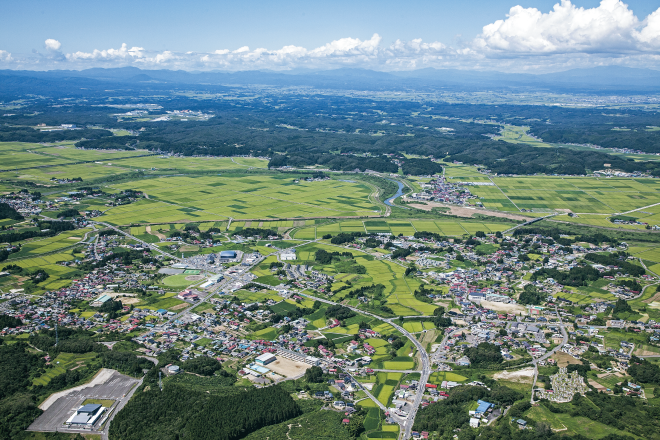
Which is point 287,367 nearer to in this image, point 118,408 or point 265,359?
point 265,359

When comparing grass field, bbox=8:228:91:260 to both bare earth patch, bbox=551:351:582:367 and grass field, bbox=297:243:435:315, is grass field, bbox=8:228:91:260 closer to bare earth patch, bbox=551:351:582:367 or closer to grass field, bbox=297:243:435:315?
grass field, bbox=297:243:435:315

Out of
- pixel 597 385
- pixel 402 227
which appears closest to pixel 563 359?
pixel 597 385

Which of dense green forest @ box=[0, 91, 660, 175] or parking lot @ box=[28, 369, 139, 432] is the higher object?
dense green forest @ box=[0, 91, 660, 175]

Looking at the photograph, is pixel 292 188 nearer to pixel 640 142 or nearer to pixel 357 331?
pixel 357 331

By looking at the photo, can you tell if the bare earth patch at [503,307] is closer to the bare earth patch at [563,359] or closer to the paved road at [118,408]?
the bare earth patch at [563,359]

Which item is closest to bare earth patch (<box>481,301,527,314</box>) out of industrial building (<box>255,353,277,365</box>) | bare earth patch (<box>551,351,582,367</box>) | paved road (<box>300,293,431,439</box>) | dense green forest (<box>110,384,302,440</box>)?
bare earth patch (<box>551,351,582,367</box>)

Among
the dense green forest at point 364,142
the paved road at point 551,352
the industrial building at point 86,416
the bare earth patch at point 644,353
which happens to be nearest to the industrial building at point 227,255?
the industrial building at point 86,416
